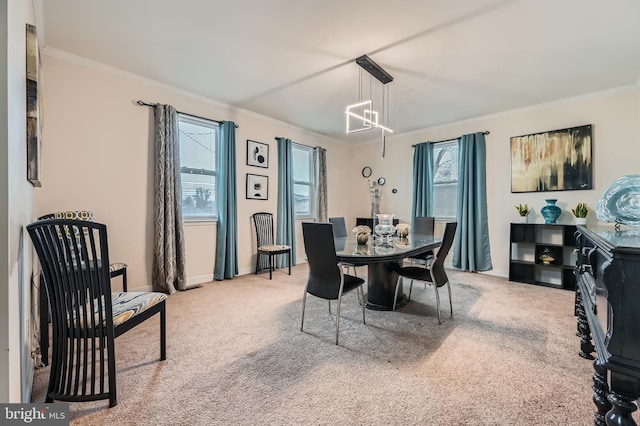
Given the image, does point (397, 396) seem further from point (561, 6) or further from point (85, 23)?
point (85, 23)

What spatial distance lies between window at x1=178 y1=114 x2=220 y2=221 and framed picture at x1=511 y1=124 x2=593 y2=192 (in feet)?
15.0

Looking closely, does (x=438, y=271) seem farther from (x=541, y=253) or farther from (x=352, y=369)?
(x=541, y=253)

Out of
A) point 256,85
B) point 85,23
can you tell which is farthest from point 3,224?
point 256,85

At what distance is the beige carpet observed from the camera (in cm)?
142

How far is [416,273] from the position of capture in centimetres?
274

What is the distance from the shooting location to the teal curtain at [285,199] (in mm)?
4898

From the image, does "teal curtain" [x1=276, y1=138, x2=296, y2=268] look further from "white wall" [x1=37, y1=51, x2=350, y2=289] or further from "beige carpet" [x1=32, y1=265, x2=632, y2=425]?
"beige carpet" [x1=32, y1=265, x2=632, y2=425]

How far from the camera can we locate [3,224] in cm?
98

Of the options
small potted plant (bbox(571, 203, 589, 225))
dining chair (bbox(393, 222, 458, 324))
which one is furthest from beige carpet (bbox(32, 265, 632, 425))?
small potted plant (bbox(571, 203, 589, 225))

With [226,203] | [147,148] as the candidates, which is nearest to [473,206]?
[226,203]

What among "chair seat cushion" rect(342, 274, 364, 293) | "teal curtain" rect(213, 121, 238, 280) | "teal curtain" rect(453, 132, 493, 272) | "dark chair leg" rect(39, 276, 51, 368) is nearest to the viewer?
A: "dark chair leg" rect(39, 276, 51, 368)

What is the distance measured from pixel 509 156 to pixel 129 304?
5.10m

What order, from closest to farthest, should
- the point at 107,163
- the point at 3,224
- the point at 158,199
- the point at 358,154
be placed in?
the point at 3,224, the point at 107,163, the point at 158,199, the point at 358,154

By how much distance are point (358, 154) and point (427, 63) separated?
3.53 metres
